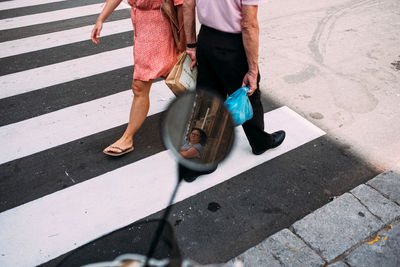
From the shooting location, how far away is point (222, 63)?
2668 mm

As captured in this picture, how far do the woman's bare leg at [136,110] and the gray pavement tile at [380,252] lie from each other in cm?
221

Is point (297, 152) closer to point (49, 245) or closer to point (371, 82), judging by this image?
point (371, 82)

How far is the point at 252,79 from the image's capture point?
2684mm

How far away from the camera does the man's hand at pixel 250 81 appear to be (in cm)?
268

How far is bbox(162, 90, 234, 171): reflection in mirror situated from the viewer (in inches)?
60.6

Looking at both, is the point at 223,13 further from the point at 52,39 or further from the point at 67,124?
the point at 52,39

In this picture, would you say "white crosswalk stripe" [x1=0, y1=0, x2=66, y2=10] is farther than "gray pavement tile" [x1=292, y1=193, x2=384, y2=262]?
Yes

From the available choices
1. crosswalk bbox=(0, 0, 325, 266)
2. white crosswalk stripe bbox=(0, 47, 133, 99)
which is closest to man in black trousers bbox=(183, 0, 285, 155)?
crosswalk bbox=(0, 0, 325, 266)

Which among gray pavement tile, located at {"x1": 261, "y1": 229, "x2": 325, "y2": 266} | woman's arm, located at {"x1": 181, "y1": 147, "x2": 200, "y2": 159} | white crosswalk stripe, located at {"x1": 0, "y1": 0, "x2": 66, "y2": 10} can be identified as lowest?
gray pavement tile, located at {"x1": 261, "y1": 229, "x2": 325, "y2": 266}

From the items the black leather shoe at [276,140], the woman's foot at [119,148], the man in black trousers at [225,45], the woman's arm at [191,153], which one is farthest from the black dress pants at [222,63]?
the woman's arm at [191,153]

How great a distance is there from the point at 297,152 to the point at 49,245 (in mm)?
2459

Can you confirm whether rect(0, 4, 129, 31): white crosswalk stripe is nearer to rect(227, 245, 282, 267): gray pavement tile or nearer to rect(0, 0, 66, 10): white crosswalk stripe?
rect(0, 0, 66, 10): white crosswalk stripe

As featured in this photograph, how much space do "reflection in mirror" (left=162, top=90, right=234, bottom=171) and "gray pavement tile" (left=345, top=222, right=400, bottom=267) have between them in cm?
158

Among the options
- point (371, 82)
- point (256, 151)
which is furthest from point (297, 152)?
point (371, 82)
